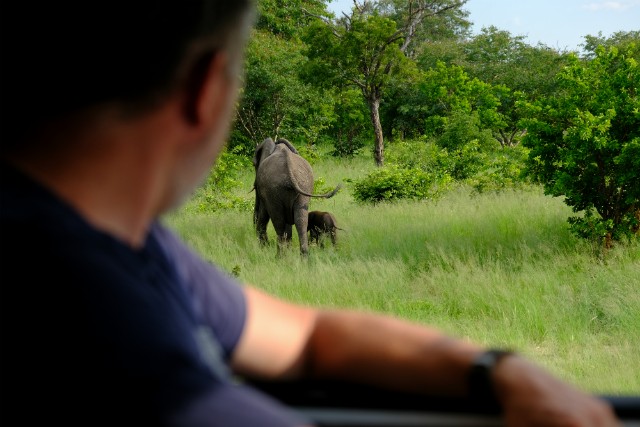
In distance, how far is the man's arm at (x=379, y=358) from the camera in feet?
2.78

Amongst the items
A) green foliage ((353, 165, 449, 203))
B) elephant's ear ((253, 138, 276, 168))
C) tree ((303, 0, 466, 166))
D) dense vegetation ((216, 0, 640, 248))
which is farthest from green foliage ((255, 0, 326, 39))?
elephant's ear ((253, 138, 276, 168))

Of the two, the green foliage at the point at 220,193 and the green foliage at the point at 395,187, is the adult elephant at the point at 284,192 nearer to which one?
the green foliage at the point at 395,187

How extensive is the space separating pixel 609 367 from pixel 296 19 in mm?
13658

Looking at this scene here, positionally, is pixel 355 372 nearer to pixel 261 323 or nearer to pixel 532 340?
pixel 261 323

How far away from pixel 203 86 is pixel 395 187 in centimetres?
813

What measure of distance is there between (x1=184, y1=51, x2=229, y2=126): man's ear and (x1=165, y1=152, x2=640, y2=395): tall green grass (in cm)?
245

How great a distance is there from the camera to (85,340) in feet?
1.60

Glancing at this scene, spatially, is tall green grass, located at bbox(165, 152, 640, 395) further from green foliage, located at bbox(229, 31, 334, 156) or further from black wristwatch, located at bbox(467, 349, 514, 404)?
green foliage, located at bbox(229, 31, 334, 156)

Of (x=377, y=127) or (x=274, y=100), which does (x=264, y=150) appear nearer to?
(x=274, y=100)

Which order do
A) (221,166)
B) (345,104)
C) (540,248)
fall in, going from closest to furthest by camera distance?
(540,248), (221,166), (345,104)

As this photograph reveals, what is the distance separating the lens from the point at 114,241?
1.84 ft

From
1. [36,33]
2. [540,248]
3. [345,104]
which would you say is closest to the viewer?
[36,33]

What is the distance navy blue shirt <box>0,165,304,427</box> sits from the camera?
480mm

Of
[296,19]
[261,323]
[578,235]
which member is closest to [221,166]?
[578,235]
